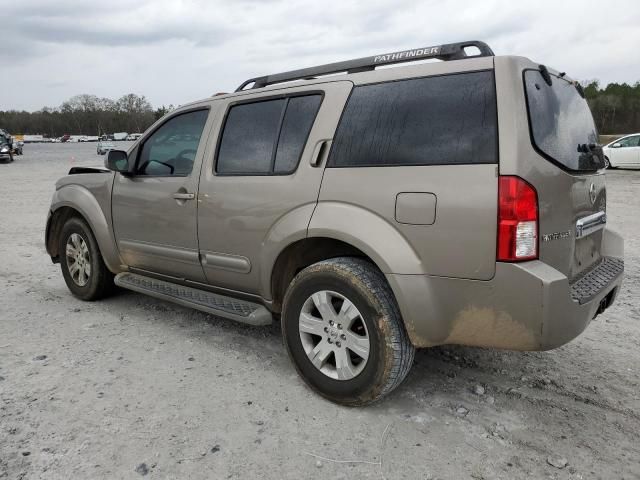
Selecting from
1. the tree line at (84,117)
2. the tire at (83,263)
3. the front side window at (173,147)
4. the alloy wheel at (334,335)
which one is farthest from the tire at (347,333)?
the tree line at (84,117)

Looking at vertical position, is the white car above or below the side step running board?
above

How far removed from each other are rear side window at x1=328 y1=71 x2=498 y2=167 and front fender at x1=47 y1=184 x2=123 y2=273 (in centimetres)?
242

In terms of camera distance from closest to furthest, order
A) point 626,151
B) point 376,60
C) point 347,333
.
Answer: point 347,333
point 376,60
point 626,151

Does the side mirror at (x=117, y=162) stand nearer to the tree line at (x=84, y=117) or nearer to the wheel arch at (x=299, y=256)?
the wheel arch at (x=299, y=256)

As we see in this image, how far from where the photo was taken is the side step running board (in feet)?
11.1

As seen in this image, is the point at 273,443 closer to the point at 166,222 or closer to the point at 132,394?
the point at 132,394

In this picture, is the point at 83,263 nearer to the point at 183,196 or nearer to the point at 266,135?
the point at 183,196

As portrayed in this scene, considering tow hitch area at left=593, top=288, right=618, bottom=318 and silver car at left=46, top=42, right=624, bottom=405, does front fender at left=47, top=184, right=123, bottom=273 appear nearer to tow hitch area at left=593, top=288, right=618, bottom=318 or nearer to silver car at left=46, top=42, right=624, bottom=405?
silver car at left=46, top=42, right=624, bottom=405

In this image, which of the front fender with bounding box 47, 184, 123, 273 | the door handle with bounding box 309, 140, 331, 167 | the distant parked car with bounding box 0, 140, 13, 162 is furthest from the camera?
the distant parked car with bounding box 0, 140, 13, 162

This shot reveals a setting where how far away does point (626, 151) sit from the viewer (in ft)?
64.8

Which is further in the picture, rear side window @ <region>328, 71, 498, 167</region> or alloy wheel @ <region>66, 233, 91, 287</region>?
alloy wheel @ <region>66, 233, 91, 287</region>

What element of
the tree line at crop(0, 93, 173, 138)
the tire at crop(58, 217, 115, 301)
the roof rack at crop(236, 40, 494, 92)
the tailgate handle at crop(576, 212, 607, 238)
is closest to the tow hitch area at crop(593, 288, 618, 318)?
the tailgate handle at crop(576, 212, 607, 238)

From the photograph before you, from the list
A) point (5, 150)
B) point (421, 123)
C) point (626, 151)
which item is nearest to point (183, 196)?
point (421, 123)

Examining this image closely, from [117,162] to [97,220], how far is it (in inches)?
24.4
